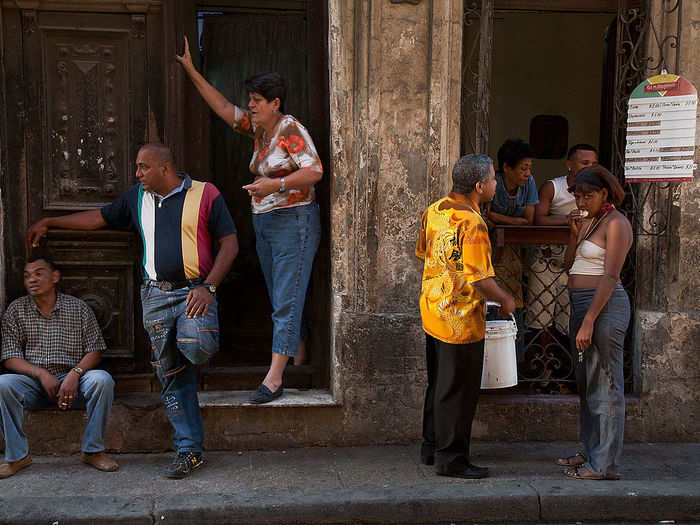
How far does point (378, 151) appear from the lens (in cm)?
525

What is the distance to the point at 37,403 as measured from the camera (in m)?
4.89

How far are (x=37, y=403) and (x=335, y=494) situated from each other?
1.90 m

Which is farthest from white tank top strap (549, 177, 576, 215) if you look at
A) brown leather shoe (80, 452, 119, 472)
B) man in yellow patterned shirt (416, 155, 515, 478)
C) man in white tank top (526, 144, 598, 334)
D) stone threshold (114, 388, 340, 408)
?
brown leather shoe (80, 452, 119, 472)

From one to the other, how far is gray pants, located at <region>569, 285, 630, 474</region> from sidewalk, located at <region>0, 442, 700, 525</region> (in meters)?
0.17

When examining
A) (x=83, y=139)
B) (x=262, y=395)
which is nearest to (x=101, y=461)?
(x=262, y=395)

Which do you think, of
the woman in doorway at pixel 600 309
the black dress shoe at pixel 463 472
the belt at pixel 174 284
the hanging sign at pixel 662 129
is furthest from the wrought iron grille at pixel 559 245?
the belt at pixel 174 284

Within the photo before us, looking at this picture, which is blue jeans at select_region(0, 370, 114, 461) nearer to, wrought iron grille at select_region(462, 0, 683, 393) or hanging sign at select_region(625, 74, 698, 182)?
wrought iron grille at select_region(462, 0, 683, 393)

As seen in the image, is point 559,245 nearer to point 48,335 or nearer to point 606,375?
point 606,375

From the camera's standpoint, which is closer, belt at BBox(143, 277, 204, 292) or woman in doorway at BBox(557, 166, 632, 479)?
woman in doorway at BBox(557, 166, 632, 479)

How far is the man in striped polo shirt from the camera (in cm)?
471

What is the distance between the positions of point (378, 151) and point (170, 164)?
4.37ft

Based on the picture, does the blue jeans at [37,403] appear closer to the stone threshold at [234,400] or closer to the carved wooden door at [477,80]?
the stone threshold at [234,400]

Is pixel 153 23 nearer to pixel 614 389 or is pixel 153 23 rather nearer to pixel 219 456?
pixel 219 456

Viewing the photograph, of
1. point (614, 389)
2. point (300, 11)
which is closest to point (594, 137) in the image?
point (300, 11)
